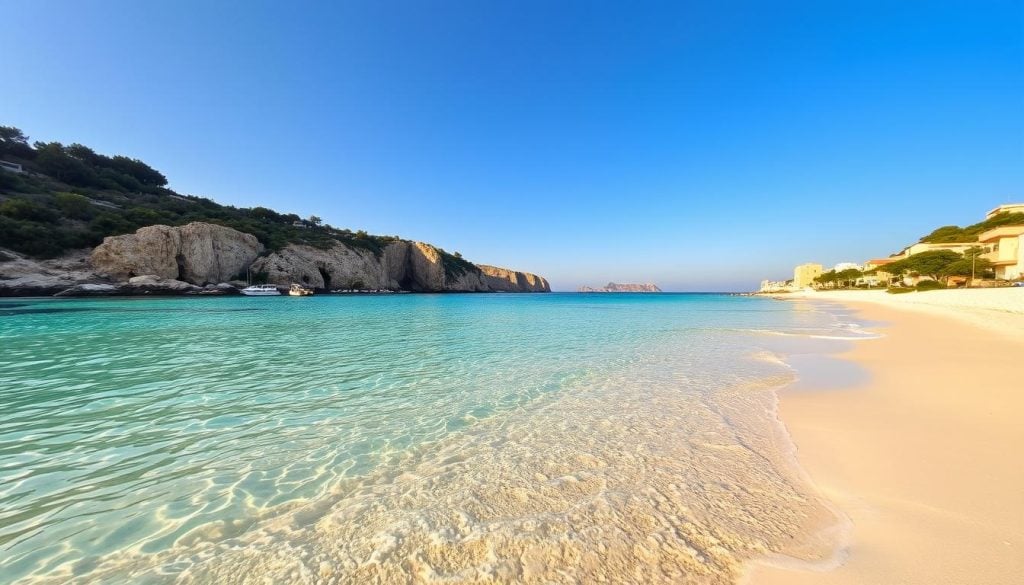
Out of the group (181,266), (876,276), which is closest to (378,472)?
(181,266)

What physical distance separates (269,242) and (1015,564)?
76640mm

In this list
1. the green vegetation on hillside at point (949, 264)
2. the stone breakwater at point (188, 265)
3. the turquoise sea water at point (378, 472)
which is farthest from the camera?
the green vegetation on hillside at point (949, 264)

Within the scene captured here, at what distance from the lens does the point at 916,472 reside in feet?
10.9

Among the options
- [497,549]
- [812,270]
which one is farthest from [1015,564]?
[812,270]

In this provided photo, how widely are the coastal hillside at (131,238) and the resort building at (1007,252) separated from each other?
100018mm

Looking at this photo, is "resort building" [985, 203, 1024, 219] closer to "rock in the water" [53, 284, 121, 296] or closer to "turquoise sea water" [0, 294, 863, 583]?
"turquoise sea water" [0, 294, 863, 583]

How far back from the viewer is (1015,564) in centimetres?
210

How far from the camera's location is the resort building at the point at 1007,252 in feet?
145

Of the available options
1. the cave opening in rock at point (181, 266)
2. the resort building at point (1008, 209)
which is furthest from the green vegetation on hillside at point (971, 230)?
the cave opening in rock at point (181, 266)

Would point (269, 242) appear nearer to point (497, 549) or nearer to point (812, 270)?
point (497, 549)

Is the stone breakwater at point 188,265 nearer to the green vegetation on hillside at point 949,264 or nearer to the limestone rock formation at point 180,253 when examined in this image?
the limestone rock formation at point 180,253

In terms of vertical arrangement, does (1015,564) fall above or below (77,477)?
above

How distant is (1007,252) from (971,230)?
37.8 metres

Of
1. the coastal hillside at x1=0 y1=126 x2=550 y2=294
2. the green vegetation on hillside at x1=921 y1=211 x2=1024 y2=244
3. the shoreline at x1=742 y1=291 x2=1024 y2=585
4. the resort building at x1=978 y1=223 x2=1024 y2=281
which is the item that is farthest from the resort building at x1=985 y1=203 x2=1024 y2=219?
the coastal hillside at x1=0 y1=126 x2=550 y2=294
